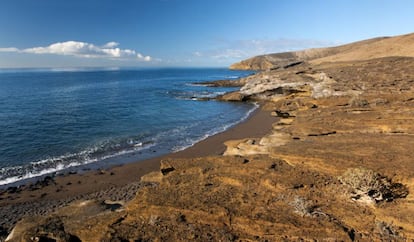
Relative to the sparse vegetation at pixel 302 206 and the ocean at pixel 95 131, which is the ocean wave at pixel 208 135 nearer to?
the ocean at pixel 95 131

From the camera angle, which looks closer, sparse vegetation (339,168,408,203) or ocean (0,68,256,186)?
sparse vegetation (339,168,408,203)

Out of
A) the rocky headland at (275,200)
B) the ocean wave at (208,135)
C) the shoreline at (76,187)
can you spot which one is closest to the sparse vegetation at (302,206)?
the rocky headland at (275,200)

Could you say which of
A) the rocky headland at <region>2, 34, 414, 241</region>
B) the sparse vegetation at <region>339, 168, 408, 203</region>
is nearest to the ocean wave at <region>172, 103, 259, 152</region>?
the rocky headland at <region>2, 34, 414, 241</region>

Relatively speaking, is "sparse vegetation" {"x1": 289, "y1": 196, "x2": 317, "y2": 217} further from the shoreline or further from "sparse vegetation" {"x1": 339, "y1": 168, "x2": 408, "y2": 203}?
the shoreline

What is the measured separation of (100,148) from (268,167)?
20.8m

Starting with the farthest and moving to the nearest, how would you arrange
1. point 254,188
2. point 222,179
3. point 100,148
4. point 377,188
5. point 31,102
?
point 31,102
point 100,148
point 222,179
point 254,188
point 377,188

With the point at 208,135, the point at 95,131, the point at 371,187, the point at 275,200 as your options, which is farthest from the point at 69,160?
the point at 371,187

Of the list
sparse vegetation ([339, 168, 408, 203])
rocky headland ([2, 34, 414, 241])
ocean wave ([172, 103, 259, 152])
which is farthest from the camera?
ocean wave ([172, 103, 259, 152])

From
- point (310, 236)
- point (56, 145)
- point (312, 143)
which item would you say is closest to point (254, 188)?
point (310, 236)

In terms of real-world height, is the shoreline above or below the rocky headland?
below

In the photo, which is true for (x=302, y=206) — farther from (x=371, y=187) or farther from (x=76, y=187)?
(x=76, y=187)

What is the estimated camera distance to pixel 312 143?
15.5 metres

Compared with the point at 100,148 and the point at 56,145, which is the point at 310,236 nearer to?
the point at 100,148

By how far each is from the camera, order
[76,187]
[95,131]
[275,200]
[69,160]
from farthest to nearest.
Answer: [95,131] → [69,160] → [76,187] → [275,200]
